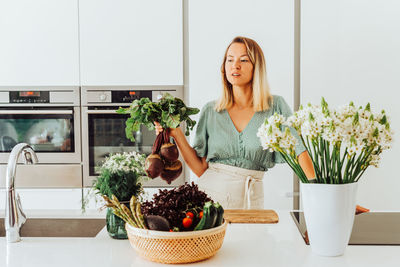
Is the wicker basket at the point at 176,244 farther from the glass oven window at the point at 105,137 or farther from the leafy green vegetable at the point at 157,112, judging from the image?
the glass oven window at the point at 105,137

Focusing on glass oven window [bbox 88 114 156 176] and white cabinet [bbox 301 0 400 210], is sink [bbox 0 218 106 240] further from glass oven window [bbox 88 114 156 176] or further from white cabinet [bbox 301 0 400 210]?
white cabinet [bbox 301 0 400 210]

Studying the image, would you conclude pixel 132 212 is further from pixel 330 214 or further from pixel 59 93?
pixel 59 93

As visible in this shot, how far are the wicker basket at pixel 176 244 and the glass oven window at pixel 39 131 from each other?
1.73 meters

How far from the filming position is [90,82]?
2.56 metres

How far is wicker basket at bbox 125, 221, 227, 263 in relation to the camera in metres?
1.00

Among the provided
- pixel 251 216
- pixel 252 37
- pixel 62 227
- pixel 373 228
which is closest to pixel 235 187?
pixel 251 216

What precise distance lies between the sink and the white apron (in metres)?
0.62

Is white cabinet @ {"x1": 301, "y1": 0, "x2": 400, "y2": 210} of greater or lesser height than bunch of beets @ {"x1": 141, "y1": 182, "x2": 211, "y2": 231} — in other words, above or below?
above

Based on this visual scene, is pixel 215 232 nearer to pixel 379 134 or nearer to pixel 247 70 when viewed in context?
pixel 379 134

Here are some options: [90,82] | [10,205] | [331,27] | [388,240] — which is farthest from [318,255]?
[90,82]

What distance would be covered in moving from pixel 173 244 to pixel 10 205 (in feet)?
2.07

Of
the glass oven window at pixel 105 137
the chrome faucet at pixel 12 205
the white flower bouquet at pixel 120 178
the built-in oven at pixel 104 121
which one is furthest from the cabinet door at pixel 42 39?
the white flower bouquet at pixel 120 178

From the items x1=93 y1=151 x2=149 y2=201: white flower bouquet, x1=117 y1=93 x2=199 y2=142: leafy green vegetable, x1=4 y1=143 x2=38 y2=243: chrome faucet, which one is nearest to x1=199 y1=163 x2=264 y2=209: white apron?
x1=117 y1=93 x2=199 y2=142: leafy green vegetable

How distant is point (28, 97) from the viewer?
261cm
